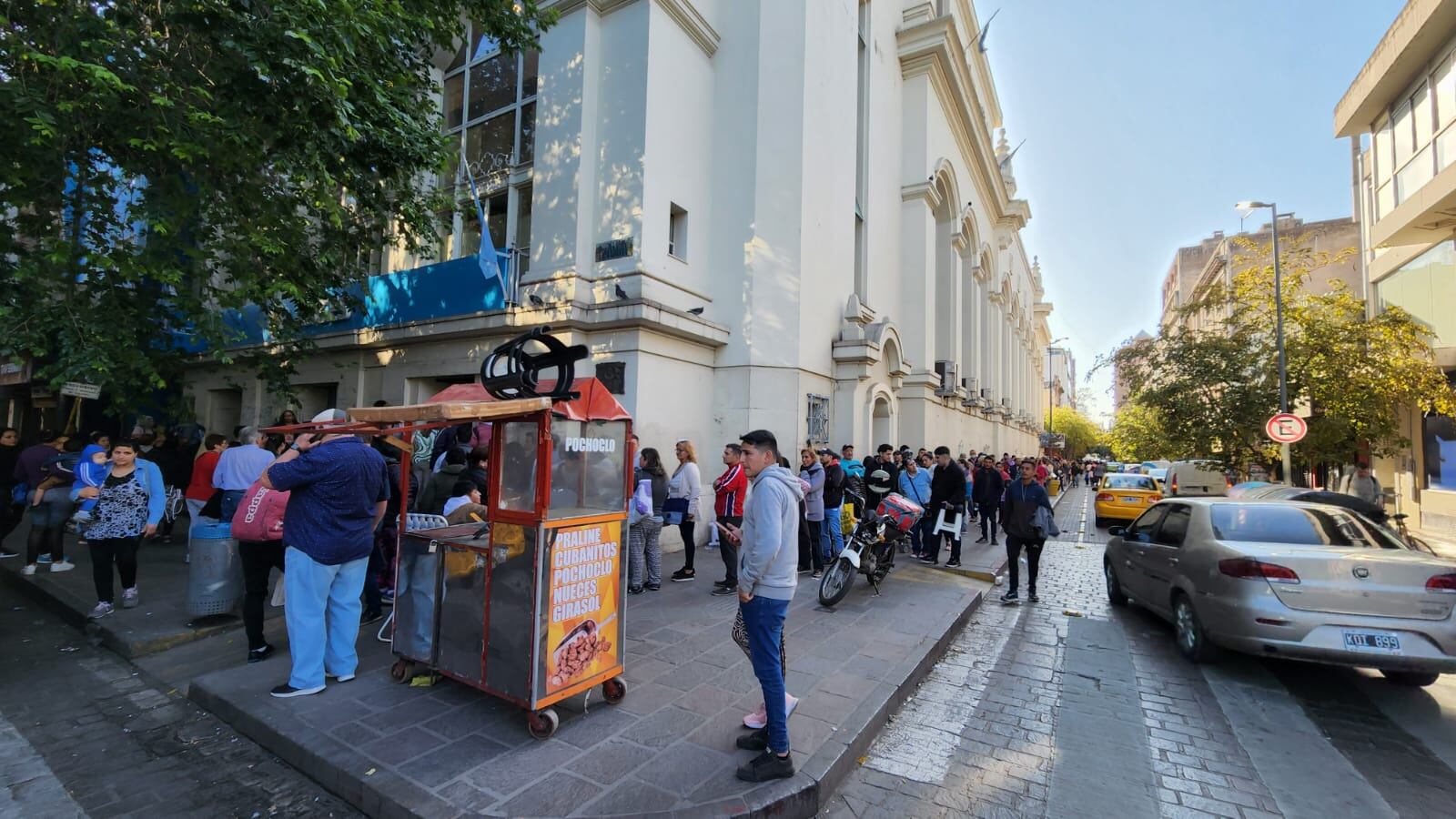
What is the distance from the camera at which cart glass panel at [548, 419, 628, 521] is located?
409cm

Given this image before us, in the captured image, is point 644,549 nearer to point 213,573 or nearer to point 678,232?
point 213,573

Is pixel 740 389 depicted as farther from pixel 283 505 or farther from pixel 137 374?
pixel 137 374

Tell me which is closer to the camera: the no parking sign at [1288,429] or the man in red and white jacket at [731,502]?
the man in red and white jacket at [731,502]

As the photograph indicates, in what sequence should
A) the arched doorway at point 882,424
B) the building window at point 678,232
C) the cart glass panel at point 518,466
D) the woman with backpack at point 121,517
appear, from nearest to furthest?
the cart glass panel at point 518,466, the woman with backpack at point 121,517, the building window at point 678,232, the arched doorway at point 882,424

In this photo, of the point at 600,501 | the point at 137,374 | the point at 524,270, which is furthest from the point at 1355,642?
the point at 137,374

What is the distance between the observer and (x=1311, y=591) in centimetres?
484

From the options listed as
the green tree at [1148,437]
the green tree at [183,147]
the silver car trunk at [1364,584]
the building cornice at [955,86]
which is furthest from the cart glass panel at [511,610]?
the building cornice at [955,86]

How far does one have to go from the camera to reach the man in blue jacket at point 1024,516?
301 inches

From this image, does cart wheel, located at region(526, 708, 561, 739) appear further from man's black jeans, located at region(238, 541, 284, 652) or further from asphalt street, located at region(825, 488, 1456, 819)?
man's black jeans, located at region(238, 541, 284, 652)

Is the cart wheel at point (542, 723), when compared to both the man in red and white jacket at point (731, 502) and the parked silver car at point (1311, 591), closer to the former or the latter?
the man in red and white jacket at point (731, 502)

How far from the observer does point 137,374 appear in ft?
30.1

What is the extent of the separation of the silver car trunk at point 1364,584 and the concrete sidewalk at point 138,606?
29.4ft

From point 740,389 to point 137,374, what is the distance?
941cm

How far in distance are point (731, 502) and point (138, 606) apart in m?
6.39
